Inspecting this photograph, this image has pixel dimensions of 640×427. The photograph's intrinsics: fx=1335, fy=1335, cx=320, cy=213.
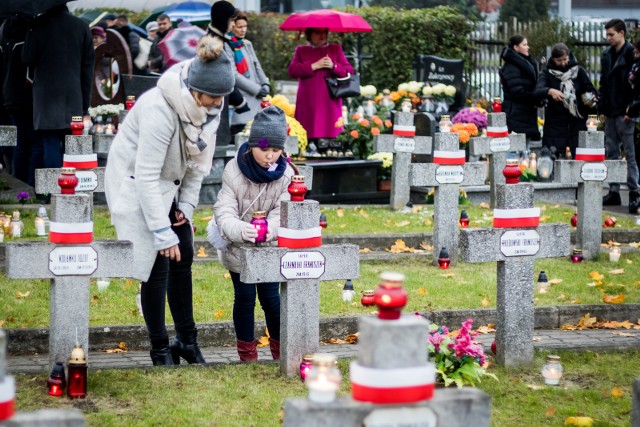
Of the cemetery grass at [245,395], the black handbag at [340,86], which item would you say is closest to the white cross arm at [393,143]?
the black handbag at [340,86]

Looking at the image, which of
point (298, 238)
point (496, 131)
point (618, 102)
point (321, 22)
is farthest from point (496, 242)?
point (321, 22)

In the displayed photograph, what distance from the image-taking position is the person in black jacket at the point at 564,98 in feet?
54.8

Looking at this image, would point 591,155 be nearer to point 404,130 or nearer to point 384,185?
point 404,130

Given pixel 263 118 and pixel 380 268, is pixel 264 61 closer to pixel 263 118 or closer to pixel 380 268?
pixel 380 268

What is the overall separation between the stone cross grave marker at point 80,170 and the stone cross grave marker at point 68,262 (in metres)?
3.53

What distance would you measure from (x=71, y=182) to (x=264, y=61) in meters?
21.0

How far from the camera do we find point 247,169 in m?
7.78

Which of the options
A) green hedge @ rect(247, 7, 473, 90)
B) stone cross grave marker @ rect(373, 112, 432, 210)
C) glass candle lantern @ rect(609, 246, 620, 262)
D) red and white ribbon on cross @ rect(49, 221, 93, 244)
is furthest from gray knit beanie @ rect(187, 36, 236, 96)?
Result: green hedge @ rect(247, 7, 473, 90)

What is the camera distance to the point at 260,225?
7.44m

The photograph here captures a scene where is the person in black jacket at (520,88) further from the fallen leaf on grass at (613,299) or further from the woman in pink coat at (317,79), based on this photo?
the fallen leaf on grass at (613,299)

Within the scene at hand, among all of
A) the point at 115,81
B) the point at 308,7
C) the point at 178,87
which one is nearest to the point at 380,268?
the point at 178,87

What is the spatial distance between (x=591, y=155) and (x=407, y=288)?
8.02ft

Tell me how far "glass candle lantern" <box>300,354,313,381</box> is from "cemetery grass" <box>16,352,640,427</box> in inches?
2.4

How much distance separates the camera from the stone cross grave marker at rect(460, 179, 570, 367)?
305 inches
